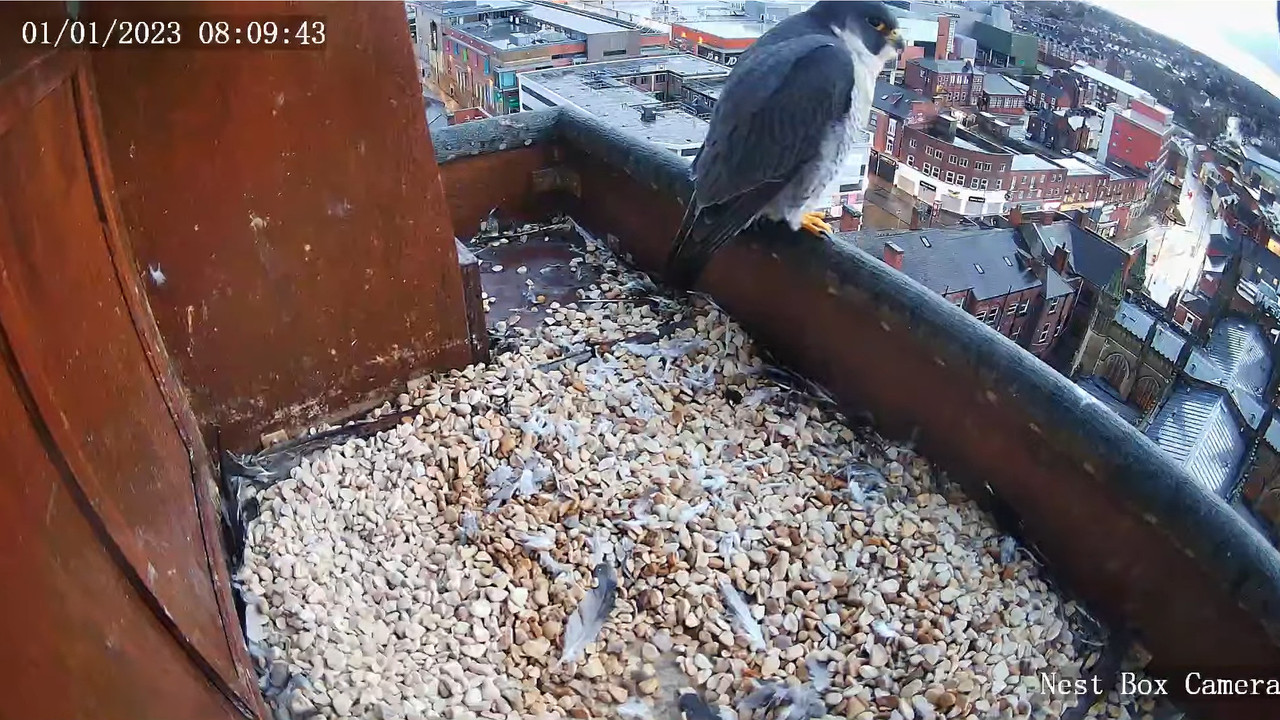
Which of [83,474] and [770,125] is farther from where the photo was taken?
[770,125]

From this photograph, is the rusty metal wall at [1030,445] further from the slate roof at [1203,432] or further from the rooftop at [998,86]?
the rooftop at [998,86]

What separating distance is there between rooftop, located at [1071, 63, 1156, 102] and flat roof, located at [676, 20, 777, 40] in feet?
2.86

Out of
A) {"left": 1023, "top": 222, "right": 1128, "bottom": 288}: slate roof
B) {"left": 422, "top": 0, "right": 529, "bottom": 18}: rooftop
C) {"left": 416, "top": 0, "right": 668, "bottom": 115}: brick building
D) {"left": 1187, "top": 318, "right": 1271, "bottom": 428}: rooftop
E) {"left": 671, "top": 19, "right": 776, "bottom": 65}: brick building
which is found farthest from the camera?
{"left": 422, "top": 0, "right": 529, "bottom": 18}: rooftop

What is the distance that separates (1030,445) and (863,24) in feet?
3.41

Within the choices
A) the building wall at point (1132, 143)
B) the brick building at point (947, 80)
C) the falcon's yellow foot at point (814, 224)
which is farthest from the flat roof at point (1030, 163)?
the falcon's yellow foot at point (814, 224)

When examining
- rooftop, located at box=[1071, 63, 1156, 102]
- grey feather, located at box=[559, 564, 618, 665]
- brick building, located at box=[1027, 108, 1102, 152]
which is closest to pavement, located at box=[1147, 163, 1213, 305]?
rooftop, located at box=[1071, 63, 1156, 102]

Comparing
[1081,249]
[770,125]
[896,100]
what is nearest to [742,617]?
[770,125]

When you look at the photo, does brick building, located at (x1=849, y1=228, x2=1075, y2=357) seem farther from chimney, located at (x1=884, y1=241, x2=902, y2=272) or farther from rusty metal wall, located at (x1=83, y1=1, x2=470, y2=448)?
rusty metal wall, located at (x1=83, y1=1, x2=470, y2=448)

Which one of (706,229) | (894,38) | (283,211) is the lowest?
(706,229)

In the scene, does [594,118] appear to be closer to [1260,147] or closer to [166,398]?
[166,398]

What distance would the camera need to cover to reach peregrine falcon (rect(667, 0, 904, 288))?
5.69 feet

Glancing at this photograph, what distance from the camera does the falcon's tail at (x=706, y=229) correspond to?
1.78m

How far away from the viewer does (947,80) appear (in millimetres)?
2273

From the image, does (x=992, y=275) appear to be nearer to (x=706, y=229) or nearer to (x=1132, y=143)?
(x=1132, y=143)
